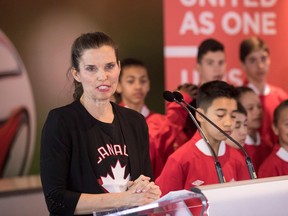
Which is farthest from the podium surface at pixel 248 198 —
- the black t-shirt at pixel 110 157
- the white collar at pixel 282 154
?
the white collar at pixel 282 154

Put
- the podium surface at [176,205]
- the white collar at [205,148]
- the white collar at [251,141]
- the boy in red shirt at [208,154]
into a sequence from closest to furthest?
the podium surface at [176,205] < the boy in red shirt at [208,154] < the white collar at [205,148] < the white collar at [251,141]

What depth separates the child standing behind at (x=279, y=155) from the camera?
132 inches

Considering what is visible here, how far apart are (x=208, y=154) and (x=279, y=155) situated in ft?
2.43

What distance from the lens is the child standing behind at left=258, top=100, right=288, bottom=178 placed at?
3.36m

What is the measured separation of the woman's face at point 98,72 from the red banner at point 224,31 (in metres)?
2.54

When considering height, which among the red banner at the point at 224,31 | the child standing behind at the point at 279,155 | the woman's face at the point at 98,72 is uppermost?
the red banner at the point at 224,31

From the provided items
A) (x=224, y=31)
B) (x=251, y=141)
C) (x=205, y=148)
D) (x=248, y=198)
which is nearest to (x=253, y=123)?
(x=251, y=141)

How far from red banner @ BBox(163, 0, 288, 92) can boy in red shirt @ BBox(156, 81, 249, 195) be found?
1.39 meters

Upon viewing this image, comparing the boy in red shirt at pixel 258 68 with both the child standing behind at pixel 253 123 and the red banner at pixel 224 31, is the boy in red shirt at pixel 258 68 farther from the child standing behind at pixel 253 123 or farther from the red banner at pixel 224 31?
the child standing behind at pixel 253 123

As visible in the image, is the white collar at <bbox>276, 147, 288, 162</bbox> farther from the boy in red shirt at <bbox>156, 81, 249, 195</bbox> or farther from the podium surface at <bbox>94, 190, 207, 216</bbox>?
the podium surface at <bbox>94, 190, 207, 216</bbox>

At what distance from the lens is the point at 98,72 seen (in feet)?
6.40

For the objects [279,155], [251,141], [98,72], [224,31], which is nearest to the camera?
[98,72]

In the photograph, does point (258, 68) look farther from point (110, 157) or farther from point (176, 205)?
point (176, 205)

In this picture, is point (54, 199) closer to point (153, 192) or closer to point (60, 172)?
point (60, 172)
